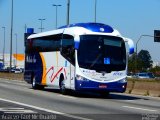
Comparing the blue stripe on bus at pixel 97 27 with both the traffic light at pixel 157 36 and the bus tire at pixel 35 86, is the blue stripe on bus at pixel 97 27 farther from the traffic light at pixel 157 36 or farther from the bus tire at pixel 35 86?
the traffic light at pixel 157 36

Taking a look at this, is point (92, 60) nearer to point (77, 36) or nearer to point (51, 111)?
point (77, 36)

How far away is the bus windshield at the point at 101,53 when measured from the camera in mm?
27359

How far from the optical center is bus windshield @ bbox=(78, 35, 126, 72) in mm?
27359

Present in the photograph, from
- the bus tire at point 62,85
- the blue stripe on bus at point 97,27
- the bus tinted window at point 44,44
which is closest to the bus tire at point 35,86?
the bus tinted window at point 44,44

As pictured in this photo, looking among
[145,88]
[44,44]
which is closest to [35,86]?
[44,44]

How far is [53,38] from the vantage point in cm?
3148

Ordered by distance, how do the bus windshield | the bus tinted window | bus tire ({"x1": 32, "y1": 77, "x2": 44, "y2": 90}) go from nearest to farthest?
the bus windshield → the bus tinted window → bus tire ({"x1": 32, "y1": 77, "x2": 44, "y2": 90})

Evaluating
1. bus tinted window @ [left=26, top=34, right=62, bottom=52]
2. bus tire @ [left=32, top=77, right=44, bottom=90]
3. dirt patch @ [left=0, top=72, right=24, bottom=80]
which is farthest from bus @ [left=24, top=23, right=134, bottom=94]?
dirt patch @ [left=0, top=72, right=24, bottom=80]

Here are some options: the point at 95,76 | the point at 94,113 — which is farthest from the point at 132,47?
the point at 94,113

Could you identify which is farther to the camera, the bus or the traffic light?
the traffic light

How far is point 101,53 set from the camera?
90.2ft

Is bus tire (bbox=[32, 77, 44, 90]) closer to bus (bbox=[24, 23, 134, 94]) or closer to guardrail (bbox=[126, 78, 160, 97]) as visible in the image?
guardrail (bbox=[126, 78, 160, 97])

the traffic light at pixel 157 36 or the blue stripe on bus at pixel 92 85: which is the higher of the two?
the traffic light at pixel 157 36

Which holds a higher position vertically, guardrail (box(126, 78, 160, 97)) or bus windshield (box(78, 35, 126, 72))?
bus windshield (box(78, 35, 126, 72))
